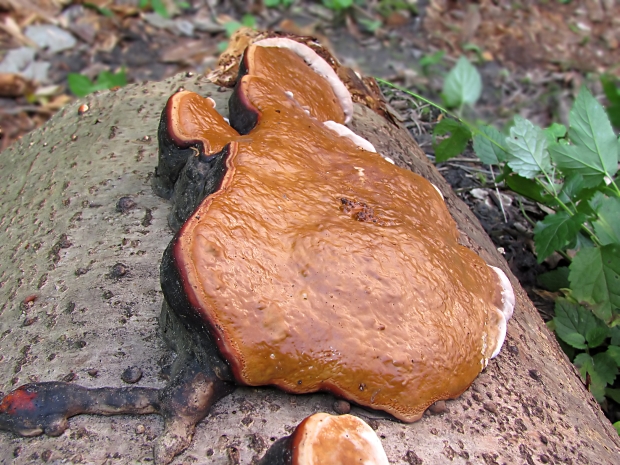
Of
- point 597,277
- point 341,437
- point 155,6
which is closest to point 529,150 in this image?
point 597,277

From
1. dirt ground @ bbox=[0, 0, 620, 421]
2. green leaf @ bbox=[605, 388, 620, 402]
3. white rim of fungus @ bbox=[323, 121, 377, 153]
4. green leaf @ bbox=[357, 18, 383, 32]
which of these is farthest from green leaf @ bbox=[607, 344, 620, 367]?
green leaf @ bbox=[357, 18, 383, 32]

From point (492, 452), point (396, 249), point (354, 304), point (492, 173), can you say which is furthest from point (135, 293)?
point (492, 173)

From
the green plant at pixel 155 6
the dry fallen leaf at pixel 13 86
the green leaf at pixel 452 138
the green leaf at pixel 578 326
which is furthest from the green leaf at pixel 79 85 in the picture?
the green leaf at pixel 578 326

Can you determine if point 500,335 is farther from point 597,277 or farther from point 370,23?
point 370,23

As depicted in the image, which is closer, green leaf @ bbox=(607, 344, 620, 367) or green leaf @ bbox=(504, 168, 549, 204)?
green leaf @ bbox=(607, 344, 620, 367)

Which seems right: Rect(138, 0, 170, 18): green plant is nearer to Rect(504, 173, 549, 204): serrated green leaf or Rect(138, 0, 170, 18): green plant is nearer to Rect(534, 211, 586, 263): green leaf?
Rect(504, 173, 549, 204): serrated green leaf

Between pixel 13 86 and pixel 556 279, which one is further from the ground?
pixel 556 279
